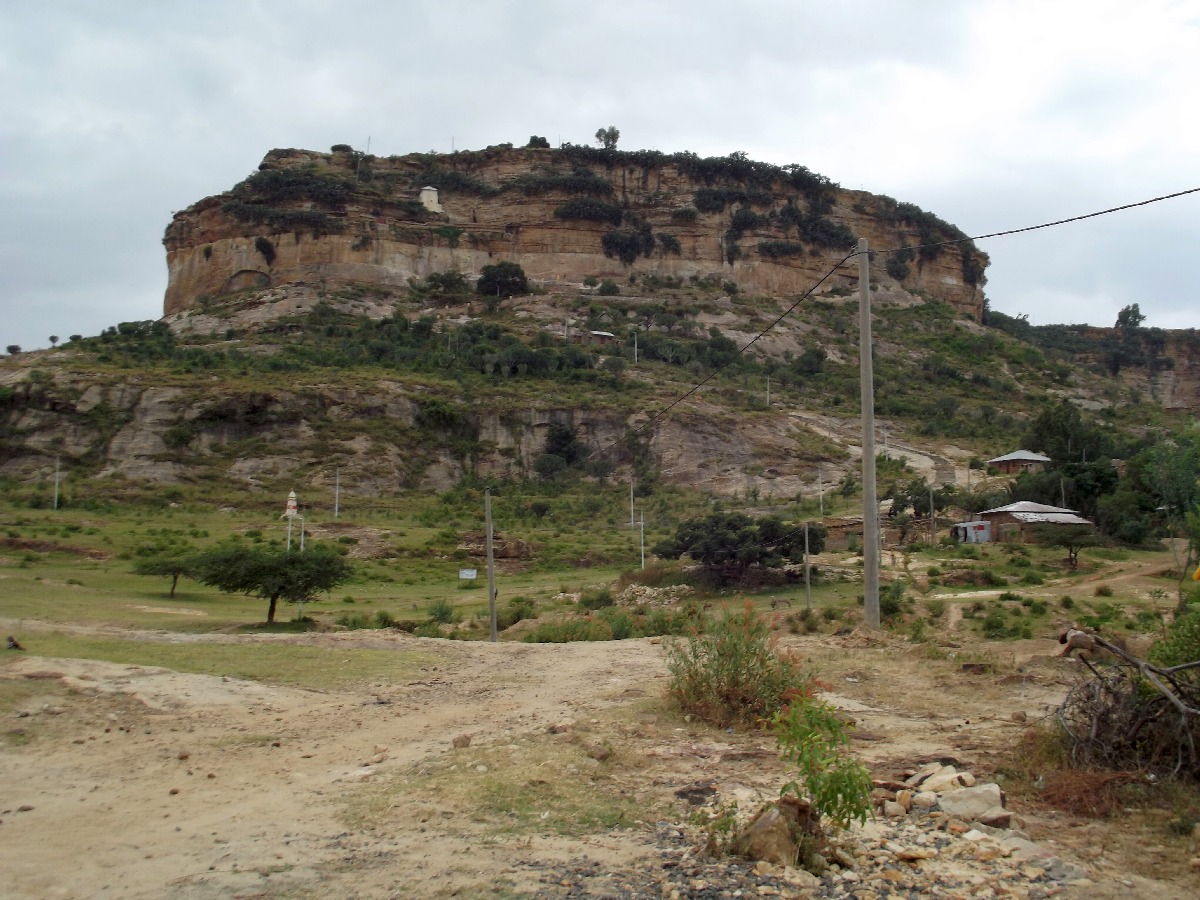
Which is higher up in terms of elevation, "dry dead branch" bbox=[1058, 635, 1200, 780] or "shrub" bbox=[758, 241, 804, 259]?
"shrub" bbox=[758, 241, 804, 259]

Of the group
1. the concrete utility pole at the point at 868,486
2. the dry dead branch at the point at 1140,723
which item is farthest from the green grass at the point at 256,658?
the dry dead branch at the point at 1140,723

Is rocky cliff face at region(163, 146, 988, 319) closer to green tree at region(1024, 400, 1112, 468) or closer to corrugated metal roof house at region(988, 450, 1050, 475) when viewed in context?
green tree at region(1024, 400, 1112, 468)

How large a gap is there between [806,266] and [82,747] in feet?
302

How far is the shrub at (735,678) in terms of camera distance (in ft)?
30.3

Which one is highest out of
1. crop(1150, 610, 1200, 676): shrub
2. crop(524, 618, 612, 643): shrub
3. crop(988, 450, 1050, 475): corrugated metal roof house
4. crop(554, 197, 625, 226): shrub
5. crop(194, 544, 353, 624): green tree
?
crop(554, 197, 625, 226): shrub

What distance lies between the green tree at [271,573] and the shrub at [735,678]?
653 inches

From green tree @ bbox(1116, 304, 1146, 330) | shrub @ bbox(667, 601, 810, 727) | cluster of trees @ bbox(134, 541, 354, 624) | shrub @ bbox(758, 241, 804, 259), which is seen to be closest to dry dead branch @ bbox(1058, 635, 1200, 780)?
shrub @ bbox(667, 601, 810, 727)

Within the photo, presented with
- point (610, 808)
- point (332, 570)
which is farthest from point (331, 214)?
point (610, 808)

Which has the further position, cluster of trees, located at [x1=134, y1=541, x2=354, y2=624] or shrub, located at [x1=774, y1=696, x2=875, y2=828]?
cluster of trees, located at [x1=134, y1=541, x2=354, y2=624]

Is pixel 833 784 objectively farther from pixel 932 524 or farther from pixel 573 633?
pixel 932 524

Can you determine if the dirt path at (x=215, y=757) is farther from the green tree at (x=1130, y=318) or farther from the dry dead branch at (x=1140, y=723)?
the green tree at (x=1130, y=318)

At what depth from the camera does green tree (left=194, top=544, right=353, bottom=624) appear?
24156 millimetres

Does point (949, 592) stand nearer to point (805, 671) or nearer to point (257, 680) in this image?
point (805, 671)

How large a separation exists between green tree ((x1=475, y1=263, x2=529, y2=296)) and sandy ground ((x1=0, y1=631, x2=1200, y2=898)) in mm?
74706
